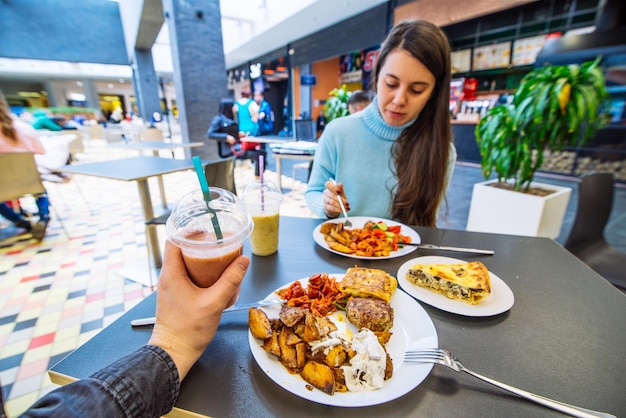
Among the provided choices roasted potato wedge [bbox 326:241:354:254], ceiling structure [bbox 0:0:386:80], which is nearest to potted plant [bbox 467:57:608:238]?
roasted potato wedge [bbox 326:241:354:254]

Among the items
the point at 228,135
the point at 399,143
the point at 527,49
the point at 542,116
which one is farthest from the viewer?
the point at 527,49

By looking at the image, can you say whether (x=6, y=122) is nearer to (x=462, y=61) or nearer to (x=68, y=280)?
(x=68, y=280)

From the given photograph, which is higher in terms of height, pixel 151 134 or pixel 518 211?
pixel 151 134

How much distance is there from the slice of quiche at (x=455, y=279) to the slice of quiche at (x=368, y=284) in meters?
0.12

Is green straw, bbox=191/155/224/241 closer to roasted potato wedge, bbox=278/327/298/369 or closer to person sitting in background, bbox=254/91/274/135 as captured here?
roasted potato wedge, bbox=278/327/298/369

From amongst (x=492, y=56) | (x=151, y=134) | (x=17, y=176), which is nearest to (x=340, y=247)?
(x=17, y=176)

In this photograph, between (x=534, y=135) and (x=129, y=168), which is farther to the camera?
(x=129, y=168)

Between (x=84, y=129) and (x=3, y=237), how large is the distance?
10966mm

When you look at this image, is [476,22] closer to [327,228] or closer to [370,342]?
[327,228]

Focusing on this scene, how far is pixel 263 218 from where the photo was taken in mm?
1007

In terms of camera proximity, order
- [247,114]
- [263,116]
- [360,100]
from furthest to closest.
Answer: [263,116] < [247,114] < [360,100]

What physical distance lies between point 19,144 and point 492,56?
28.9ft

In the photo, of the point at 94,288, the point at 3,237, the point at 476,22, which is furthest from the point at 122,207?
the point at 476,22

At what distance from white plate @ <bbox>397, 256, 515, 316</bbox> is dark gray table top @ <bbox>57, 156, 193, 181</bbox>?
2.12 m
